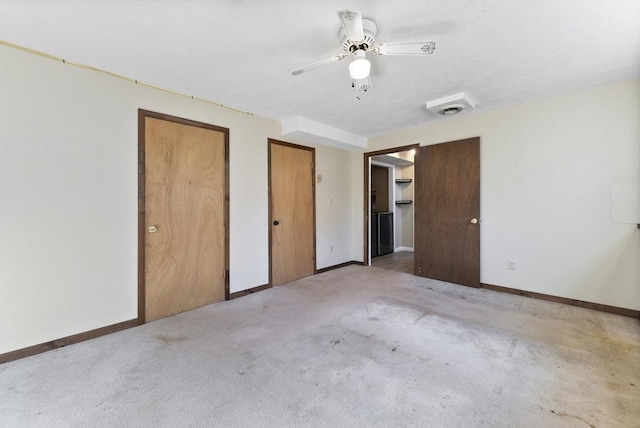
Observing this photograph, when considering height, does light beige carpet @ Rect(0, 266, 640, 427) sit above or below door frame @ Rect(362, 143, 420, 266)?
below

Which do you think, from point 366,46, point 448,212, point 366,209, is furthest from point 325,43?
point 366,209

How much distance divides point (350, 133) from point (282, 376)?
12.6 feet

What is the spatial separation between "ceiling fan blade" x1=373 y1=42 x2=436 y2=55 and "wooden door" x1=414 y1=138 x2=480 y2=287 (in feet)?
7.99

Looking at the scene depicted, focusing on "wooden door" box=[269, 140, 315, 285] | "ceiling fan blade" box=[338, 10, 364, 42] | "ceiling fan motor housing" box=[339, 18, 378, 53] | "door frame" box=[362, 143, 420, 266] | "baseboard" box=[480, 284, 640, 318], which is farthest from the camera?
"door frame" box=[362, 143, 420, 266]

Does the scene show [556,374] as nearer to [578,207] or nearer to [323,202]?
[578,207]

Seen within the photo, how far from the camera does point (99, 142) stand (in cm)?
248

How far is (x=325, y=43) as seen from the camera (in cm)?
211

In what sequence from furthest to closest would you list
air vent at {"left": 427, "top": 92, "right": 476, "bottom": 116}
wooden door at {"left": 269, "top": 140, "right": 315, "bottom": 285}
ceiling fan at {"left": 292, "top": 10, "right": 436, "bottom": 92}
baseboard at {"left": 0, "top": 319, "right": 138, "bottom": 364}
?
1. wooden door at {"left": 269, "top": 140, "right": 315, "bottom": 285}
2. air vent at {"left": 427, "top": 92, "right": 476, "bottom": 116}
3. baseboard at {"left": 0, "top": 319, "right": 138, "bottom": 364}
4. ceiling fan at {"left": 292, "top": 10, "right": 436, "bottom": 92}

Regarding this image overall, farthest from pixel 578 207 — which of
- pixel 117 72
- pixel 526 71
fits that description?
pixel 117 72

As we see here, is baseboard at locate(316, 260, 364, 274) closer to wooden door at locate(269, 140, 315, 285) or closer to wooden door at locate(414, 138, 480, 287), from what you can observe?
wooden door at locate(269, 140, 315, 285)

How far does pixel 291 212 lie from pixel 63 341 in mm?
2822

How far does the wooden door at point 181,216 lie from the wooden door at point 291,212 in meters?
0.78

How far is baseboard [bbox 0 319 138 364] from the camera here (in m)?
2.08

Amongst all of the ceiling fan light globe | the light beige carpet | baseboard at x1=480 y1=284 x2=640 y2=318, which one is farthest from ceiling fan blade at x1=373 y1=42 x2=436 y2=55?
baseboard at x1=480 y1=284 x2=640 y2=318
